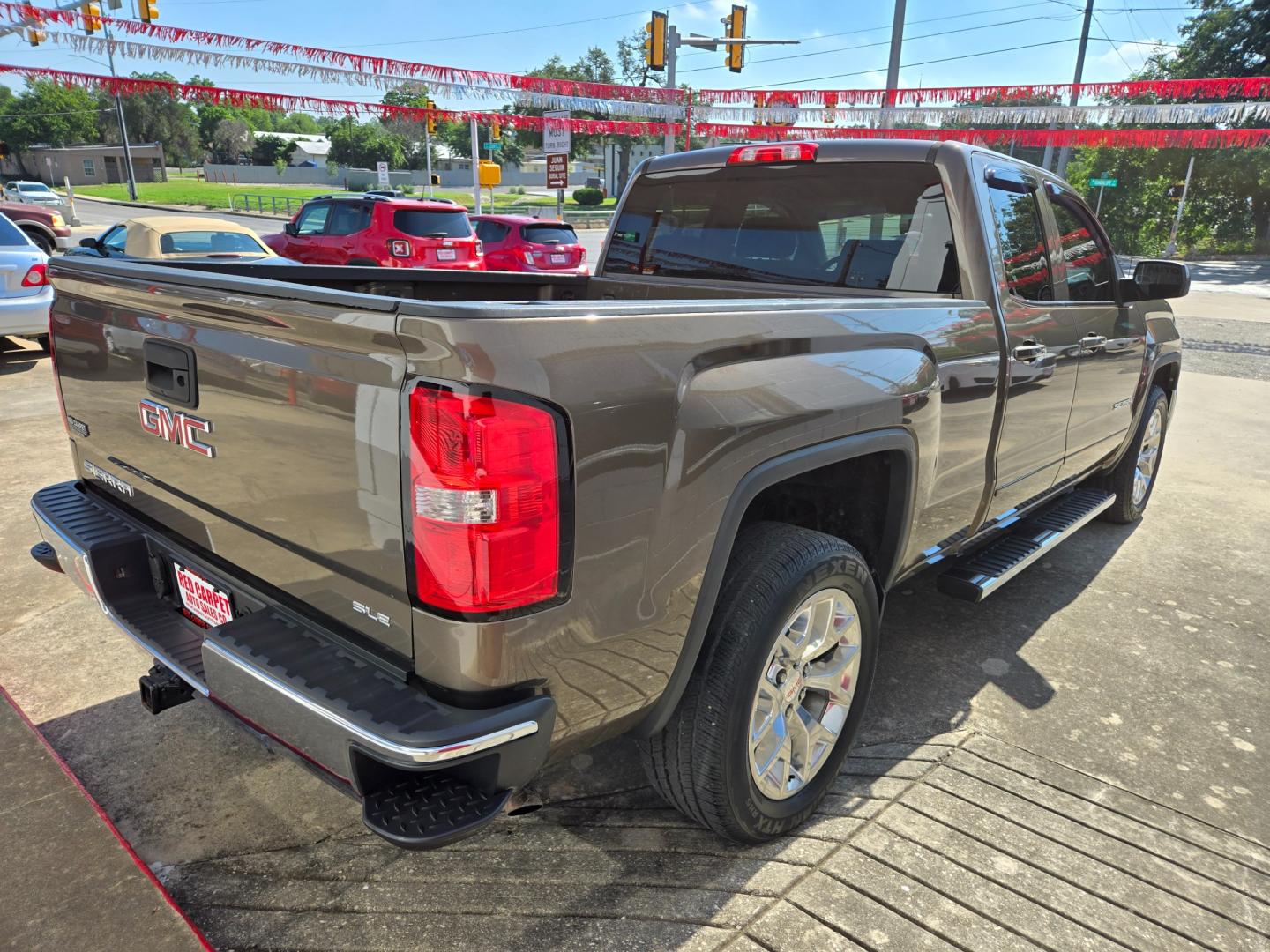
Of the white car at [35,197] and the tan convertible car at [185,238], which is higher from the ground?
the tan convertible car at [185,238]

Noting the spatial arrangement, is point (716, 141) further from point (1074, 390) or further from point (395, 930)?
point (395, 930)

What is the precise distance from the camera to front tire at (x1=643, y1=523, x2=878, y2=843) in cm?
213

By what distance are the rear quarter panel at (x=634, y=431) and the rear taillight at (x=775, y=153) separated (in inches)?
49.5

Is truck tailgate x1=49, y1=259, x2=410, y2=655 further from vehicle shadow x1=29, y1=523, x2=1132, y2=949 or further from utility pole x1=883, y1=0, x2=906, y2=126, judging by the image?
utility pole x1=883, y1=0, x2=906, y2=126

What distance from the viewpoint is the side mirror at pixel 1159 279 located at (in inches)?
161

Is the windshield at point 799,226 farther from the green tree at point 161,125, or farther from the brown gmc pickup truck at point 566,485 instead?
the green tree at point 161,125

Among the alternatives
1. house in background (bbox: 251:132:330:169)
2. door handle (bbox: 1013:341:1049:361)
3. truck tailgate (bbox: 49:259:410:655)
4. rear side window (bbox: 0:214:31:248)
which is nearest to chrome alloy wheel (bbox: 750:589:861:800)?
truck tailgate (bbox: 49:259:410:655)

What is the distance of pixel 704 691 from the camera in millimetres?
2121

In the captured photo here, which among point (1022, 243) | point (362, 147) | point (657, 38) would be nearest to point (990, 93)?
point (657, 38)

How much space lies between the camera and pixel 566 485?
1630mm

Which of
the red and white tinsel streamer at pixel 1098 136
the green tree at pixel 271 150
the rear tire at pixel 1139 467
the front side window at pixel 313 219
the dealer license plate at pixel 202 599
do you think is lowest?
the rear tire at pixel 1139 467

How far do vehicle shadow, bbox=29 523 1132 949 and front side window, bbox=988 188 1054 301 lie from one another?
1652 mm

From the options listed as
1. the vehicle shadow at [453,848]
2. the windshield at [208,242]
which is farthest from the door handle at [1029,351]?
the windshield at [208,242]

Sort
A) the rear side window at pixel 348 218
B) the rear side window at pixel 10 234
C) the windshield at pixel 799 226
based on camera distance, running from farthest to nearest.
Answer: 1. the rear side window at pixel 348 218
2. the rear side window at pixel 10 234
3. the windshield at pixel 799 226
